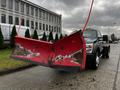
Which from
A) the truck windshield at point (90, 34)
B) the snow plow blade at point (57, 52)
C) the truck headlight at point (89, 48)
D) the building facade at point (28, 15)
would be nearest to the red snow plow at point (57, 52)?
the snow plow blade at point (57, 52)

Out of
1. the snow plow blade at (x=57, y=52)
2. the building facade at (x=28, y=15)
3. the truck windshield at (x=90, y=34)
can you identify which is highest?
the building facade at (x=28, y=15)

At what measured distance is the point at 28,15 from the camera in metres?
45.2

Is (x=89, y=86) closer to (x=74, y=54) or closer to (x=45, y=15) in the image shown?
(x=74, y=54)

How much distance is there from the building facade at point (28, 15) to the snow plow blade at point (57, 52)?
23600 millimetres

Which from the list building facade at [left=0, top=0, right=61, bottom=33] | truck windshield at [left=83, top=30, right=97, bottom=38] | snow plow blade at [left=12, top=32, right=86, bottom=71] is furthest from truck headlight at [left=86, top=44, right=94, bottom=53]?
building facade at [left=0, top=0, right=61, bottom=33]

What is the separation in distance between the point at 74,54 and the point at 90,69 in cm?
325

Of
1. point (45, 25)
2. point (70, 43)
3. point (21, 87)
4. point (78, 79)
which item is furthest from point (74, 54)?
point (45, 25)

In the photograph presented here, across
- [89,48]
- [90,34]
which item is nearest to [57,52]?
[89,48]

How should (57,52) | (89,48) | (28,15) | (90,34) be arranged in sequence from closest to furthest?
1. (57,52)
2. (89,48)
3. (90,34)
4. (28,15)

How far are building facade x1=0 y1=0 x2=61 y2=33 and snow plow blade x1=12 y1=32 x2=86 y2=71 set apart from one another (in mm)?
23600

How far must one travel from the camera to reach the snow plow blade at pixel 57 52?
5.29 meters

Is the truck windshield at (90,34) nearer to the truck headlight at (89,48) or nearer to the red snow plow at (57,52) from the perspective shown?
the truck headlight at (89,48)

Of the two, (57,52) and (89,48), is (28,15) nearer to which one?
(89,48)

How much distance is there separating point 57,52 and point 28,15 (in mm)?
41062
